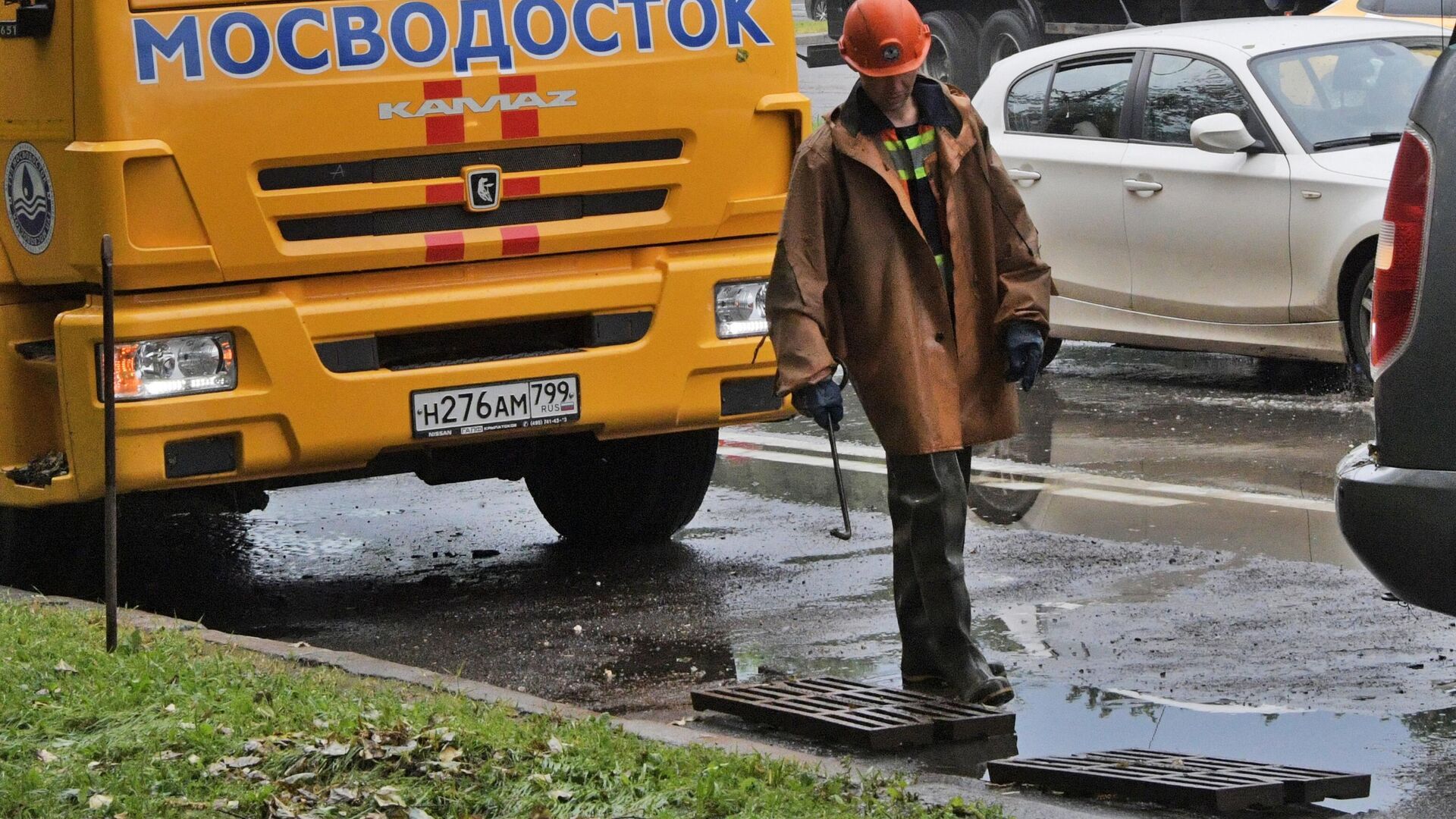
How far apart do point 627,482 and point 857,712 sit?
10.3ft

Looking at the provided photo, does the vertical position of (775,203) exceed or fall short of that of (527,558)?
it exceeds it

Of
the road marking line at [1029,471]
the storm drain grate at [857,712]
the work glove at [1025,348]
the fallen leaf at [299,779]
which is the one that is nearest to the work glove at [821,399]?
the work glove at [1025,348]

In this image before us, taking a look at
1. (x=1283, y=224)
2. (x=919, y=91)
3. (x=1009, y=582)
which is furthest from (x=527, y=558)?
(x=1283, y=224)

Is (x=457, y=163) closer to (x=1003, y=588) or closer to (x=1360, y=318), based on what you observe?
(x=1003, y=588)

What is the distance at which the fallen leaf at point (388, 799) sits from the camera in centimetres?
500

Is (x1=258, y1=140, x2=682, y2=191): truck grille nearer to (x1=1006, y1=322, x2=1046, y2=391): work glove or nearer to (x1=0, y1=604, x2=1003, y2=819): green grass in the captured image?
(x1=0, y1=604, x2=1003, y2=819): green grass

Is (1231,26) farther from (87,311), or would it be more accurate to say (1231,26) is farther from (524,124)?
(87,311)

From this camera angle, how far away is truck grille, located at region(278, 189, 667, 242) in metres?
7.46

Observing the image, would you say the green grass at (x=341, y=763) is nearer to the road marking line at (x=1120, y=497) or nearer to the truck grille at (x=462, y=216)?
the truck grille at (x=462, y=216)

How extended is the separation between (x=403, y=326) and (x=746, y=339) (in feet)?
3.74

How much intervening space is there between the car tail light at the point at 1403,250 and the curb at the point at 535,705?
3.52 feet

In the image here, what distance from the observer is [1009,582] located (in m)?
7.78

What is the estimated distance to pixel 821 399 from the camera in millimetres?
6098

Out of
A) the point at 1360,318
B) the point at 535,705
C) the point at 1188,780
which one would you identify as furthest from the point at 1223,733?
the point at 1360,318
